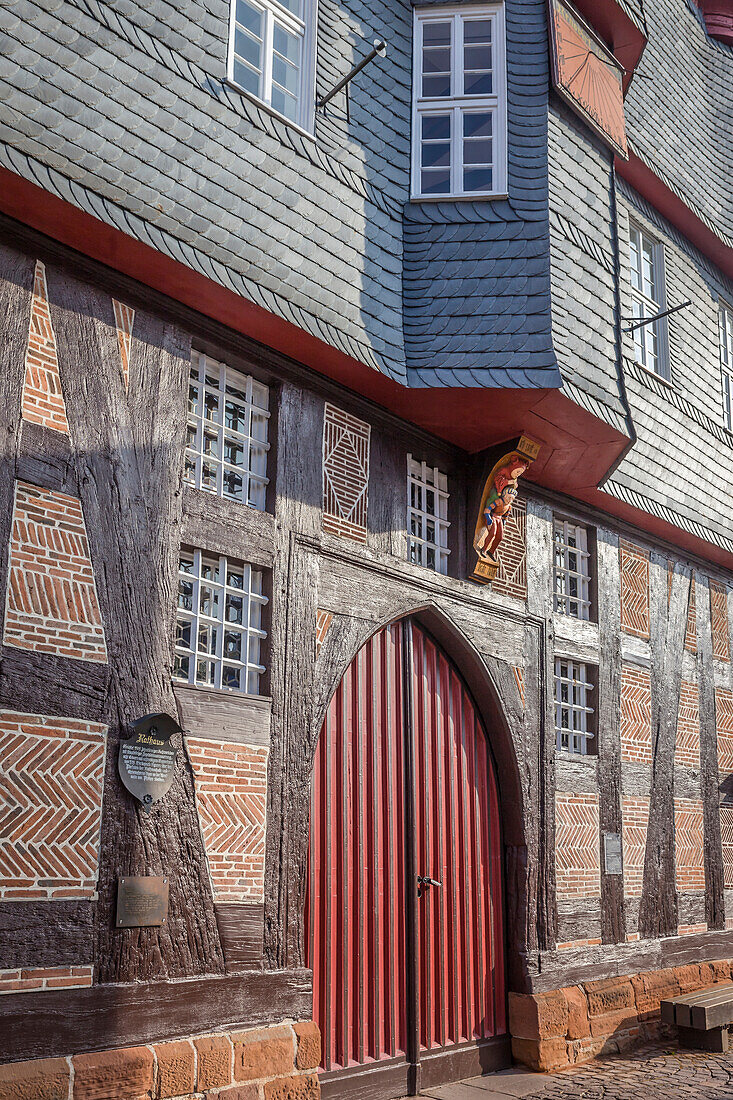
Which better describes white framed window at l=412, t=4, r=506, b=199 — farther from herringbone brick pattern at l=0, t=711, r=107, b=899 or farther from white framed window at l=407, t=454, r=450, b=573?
herringbone brick pattern at l=0, t=711, r=107, b=899

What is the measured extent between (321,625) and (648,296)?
5.55 metres

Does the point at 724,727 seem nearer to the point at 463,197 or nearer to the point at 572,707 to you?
the point at 572,707

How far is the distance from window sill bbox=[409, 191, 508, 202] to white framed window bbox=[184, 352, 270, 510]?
204cm

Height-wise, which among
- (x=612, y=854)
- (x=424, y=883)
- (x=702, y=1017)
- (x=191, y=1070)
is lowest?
(x=702, y=1017)

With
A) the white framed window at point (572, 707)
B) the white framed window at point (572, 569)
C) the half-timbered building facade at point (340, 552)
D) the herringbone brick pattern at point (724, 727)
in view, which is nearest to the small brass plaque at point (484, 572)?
the half-timbered building facade at point (340, 552)

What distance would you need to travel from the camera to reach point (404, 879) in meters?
7.10

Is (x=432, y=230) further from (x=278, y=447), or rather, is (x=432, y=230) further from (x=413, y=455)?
(x=278, y=447)

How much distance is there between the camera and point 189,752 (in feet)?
18.3

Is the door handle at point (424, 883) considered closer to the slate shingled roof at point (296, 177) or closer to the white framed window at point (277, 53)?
the slate shingled roof at point (296, 177)

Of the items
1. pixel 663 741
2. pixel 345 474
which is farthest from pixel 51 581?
pixel 663 741

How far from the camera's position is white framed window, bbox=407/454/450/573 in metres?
7.68

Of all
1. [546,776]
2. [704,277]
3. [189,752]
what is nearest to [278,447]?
[189,752]

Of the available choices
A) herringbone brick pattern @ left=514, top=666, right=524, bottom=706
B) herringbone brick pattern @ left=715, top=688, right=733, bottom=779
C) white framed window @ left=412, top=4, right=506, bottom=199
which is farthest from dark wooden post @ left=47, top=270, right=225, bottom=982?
herringbone brick pattern @ left=715, top=688, right=733, bottom=779

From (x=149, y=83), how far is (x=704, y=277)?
7.17 meters
